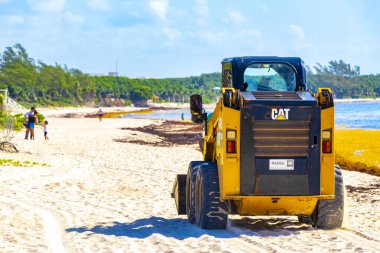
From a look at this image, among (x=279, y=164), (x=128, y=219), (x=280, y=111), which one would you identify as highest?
(x=280, y=111)

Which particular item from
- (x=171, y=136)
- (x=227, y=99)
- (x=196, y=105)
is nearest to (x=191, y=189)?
(x=196, y=105)

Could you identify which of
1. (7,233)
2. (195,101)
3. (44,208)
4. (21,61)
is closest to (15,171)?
(44,208)

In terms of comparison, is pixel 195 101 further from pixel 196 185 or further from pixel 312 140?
pixel 312 140

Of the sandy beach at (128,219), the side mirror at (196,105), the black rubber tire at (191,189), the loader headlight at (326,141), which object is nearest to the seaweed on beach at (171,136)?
the sandy beach at (128,219)

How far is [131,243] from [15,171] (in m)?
10.8

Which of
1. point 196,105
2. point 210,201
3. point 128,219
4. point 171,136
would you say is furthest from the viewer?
point 171,136

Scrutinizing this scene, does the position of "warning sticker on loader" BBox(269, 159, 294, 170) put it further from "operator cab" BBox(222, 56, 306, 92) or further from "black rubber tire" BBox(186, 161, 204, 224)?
"black rubber tire" BBox(186, 161, 204, 224)

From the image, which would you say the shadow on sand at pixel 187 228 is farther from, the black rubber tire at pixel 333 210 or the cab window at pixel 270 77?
the cab window at pixel 270 77

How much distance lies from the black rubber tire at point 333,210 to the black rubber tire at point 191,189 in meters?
2.00

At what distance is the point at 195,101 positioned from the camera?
10664mm

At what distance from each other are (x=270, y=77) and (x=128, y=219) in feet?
12.7

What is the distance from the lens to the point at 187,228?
1100 cm

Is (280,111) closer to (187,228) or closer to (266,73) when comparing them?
(266,73)

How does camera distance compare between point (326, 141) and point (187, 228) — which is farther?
point (187, 228)
